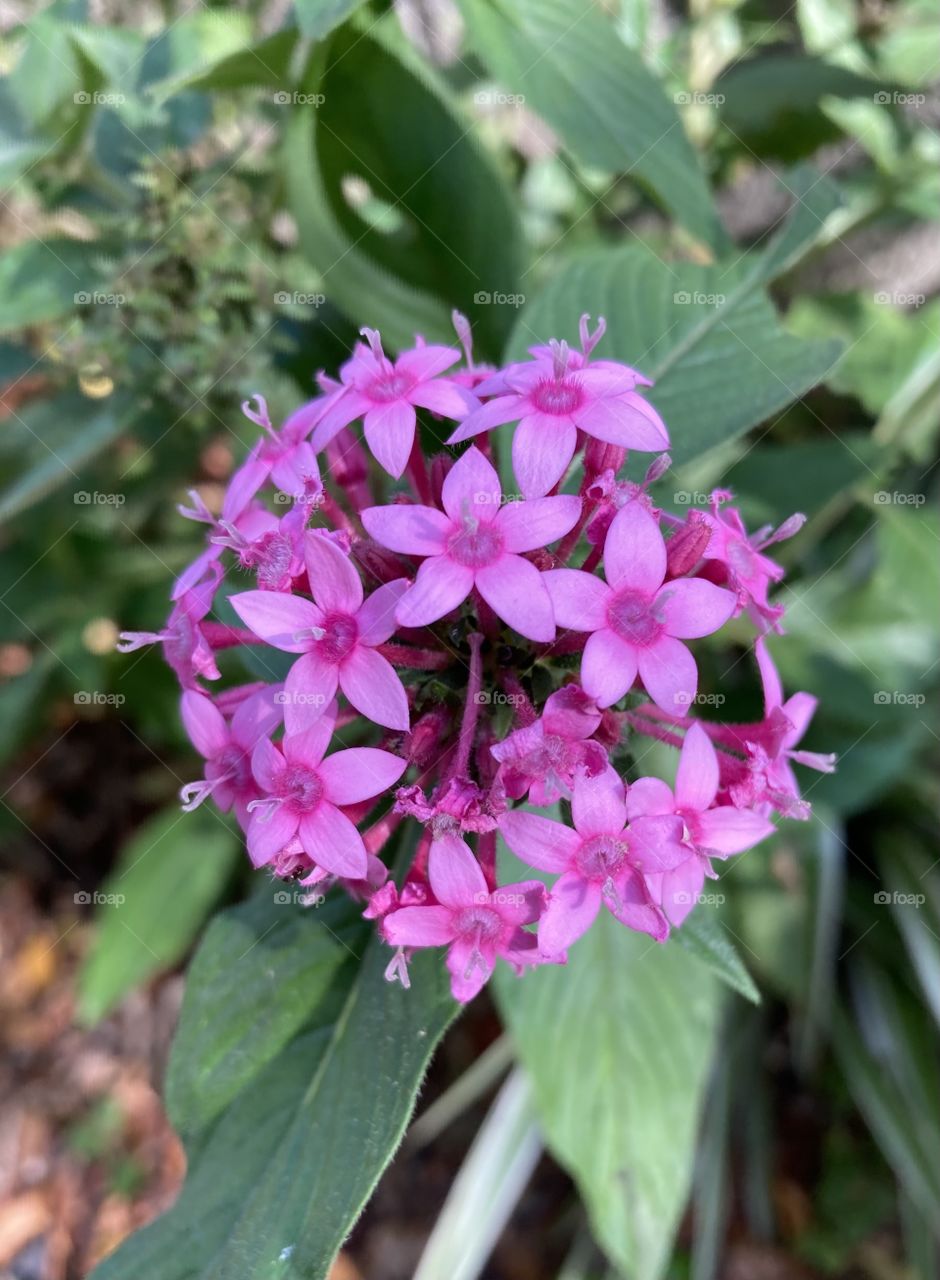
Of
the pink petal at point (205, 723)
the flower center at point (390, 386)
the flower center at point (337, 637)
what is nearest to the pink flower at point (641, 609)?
the flower center at point (337, 637)

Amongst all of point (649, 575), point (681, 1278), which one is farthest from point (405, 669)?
point (681, 1278)

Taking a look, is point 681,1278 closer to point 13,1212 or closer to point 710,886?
point 710,886

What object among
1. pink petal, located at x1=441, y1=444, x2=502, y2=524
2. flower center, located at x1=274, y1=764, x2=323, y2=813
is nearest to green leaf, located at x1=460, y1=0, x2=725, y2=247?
pink petal, located at x1=441, y1=444, x2=502, y2=524

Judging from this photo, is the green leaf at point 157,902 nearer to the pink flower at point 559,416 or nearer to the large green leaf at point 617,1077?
the large green leaf at point 617,1077

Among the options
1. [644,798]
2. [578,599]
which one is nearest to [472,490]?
[578,599]

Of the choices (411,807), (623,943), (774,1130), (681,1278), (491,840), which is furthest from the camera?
(774,1130)

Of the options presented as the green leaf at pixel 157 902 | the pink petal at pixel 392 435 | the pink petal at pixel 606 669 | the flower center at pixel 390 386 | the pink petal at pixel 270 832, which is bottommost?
the green leaf at pixel 157 902
